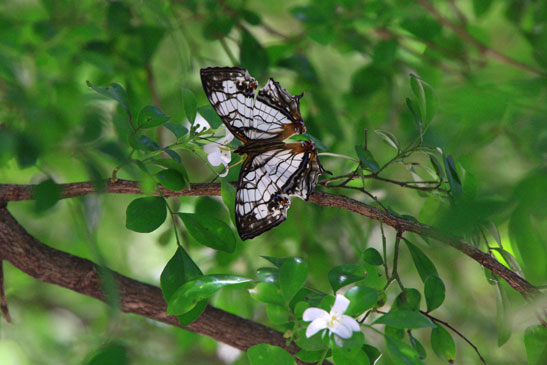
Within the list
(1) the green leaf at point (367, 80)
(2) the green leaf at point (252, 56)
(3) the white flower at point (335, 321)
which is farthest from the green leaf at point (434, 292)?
(1) the green leaf at point (367, 80)

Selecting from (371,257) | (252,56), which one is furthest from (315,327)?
(252,56)

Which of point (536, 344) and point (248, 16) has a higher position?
point (248, 16)

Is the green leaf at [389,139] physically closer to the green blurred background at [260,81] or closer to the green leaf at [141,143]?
the green blurred background at [260,81]

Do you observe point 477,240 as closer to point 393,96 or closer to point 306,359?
point 306,359

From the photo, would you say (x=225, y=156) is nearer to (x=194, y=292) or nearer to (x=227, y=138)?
(x=227, y=138)

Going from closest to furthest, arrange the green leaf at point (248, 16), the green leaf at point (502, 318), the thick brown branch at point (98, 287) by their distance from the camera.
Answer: the green leaf at point (502, 318)
the thick brown branch at point (98, 287)
the green leaf at point (248, 16)

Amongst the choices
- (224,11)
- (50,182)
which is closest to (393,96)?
(224,11)
